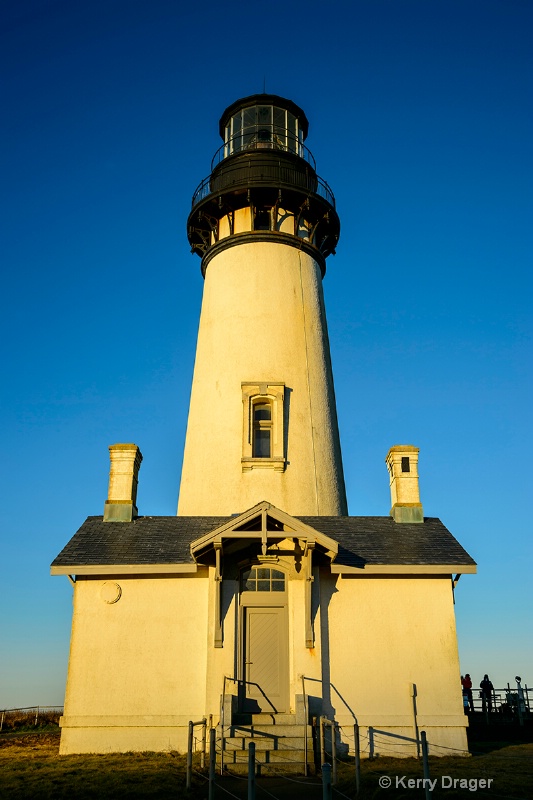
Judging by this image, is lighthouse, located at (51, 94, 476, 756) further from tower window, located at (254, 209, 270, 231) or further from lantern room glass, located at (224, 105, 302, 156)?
lantern room glass, located at (224, 105, 302, 156)

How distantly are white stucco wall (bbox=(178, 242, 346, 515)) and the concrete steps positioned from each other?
17.6 feet

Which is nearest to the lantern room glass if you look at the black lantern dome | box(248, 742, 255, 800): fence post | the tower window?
the black lantern dome

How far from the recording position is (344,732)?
14.0m

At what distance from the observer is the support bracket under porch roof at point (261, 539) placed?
13977mm

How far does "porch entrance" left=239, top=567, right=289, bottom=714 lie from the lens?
14.4m

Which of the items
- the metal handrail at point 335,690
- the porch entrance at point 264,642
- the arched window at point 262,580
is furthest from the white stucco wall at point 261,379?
the metal handrail at point 335,690

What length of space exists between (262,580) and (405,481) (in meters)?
4.17

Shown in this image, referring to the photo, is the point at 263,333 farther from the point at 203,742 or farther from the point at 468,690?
the point at 468,690

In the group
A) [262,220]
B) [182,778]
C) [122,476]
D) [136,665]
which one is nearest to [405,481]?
[122,476]

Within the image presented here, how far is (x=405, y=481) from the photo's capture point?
16.9m

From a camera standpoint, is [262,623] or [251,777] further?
[262,623]

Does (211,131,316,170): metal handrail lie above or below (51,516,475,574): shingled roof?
above

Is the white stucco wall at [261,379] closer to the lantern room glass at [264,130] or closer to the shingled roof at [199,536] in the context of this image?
the shingled roof at [199,536]

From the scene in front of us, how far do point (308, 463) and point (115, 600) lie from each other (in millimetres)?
5700
